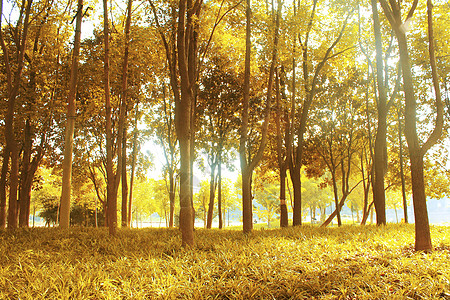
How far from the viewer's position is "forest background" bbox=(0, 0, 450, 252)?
843 centimetres

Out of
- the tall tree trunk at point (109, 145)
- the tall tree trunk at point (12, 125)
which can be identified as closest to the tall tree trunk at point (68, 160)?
the tall tree trunk at point (109, 145)

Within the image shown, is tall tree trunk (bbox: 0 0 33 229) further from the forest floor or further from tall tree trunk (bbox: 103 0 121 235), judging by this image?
the forest floor

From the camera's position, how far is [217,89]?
14.8m

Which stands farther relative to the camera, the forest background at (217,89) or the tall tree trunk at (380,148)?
the tall tree trunk at (380,148)

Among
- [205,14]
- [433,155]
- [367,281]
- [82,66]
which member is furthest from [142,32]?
[433,155]

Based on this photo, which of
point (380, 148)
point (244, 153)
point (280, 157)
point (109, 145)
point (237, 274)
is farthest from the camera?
point (280, 157)

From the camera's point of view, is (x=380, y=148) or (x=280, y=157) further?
(x=280, y=157)

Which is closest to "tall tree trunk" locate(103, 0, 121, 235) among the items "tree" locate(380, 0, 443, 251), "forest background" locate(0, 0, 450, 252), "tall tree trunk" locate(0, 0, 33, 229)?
"forest background" locate(0, 0, 450, 252)

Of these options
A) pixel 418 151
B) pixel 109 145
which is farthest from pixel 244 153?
pixel 418 151

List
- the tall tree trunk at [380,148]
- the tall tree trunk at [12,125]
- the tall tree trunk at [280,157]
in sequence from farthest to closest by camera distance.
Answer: the tall tree trunk at [280,157] → the tall tree trunk at [380,148] → the tall tree trunk at [12,125]

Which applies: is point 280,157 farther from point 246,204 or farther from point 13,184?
point 13,184

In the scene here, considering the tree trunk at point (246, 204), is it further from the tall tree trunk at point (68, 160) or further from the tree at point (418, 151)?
the tall tree trunk at point (68, 160)

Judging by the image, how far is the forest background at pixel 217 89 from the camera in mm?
8430

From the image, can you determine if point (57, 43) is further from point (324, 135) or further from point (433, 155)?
point (433, 155)
